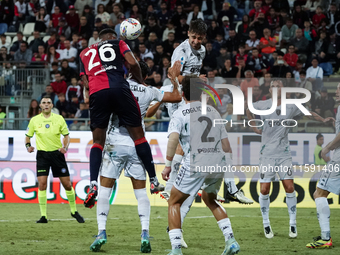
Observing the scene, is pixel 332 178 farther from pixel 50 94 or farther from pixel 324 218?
pixel 50 94

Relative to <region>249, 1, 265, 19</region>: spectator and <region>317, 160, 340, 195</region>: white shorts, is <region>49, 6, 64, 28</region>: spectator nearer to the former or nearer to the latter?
<region>249, 1, 265, 19</region>: spectator

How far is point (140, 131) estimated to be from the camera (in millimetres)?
7672

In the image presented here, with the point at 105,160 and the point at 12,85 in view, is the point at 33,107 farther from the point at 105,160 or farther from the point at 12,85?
the point at 105,160

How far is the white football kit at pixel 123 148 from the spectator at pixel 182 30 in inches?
491

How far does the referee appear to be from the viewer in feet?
38.5

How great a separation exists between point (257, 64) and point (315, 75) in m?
1.93

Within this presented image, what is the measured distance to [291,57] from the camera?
1853cm

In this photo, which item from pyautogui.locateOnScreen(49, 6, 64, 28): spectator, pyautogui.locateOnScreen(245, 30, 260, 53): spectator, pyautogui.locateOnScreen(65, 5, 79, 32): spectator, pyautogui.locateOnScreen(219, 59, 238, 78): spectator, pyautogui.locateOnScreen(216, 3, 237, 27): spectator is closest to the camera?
pyautogui.locateOnScreen(219, 59, 238, 78): spectator

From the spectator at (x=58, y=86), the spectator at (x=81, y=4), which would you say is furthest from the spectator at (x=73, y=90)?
the spectator at (x=81, y=4)

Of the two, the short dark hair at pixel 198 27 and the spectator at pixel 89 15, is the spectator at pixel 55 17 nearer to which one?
the spectator at pixel 89 15

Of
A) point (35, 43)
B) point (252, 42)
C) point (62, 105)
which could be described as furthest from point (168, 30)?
point (62, 105)

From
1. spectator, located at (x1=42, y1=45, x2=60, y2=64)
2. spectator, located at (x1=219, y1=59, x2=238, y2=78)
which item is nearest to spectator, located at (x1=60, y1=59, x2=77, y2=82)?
spectator, located at (x1=42, y1=45, x2=60, y2=64)

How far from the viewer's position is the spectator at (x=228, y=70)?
1770cm

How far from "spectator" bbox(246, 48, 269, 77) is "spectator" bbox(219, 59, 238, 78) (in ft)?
1.64
